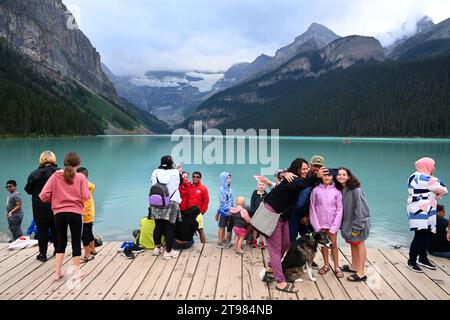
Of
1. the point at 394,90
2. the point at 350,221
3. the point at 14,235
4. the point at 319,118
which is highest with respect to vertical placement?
the point at 394,90

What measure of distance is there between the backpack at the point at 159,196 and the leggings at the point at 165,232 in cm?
44

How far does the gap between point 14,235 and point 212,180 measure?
60.5 ft

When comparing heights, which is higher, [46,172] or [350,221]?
[46,172]

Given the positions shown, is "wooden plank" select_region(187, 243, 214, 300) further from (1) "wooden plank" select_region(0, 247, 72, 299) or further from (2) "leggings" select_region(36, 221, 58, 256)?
(2) "leggings" select_region(36, 221, 58, 256)

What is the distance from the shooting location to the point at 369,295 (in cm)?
536

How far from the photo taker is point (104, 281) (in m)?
5.85

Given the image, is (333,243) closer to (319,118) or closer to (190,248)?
(190,248)

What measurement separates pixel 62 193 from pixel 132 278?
1968 mm

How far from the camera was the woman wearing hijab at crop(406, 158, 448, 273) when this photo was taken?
5984 millimetres

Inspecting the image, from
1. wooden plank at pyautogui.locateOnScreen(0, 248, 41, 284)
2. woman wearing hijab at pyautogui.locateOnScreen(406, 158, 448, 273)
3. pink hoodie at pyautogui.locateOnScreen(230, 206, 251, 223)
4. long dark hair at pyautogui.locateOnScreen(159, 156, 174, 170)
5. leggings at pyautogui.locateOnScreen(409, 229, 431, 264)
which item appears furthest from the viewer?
pink hoodie at pyautogui.locateOnScreen(230, 206, 251, 223)

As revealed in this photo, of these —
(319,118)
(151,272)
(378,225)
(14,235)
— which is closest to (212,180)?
(378,225)

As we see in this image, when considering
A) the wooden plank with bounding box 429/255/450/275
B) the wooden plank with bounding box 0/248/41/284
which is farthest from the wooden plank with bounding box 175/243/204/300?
the wooden plank with bounding box 429/255/450/275
